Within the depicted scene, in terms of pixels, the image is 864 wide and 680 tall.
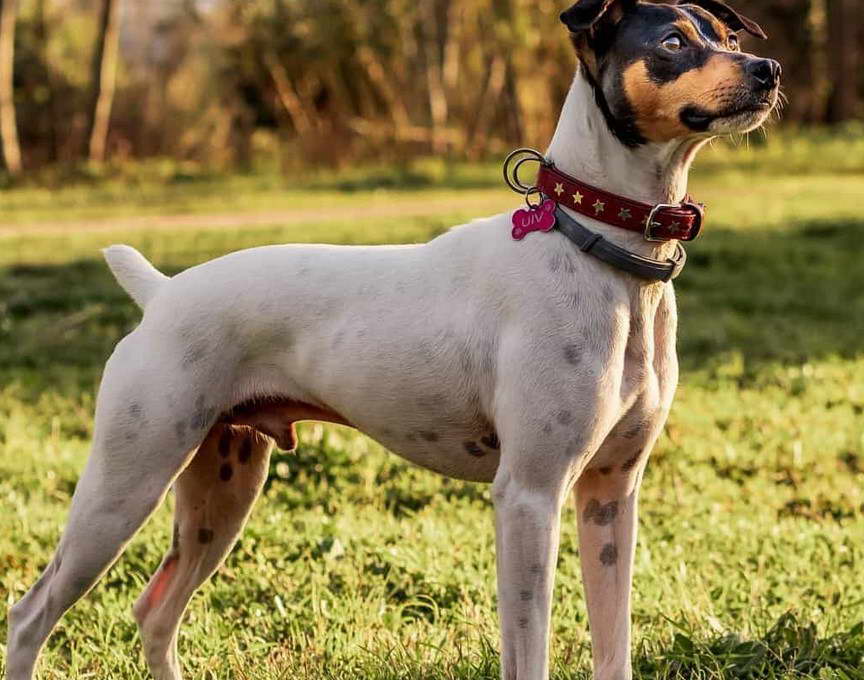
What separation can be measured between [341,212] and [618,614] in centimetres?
1245

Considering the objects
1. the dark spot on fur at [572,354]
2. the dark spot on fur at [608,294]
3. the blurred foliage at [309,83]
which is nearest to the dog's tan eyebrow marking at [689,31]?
the dark spot on fur at [608,294]

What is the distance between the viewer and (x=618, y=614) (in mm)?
3479

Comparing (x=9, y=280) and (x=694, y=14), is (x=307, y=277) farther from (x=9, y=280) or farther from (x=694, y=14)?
(x=9, y=280)

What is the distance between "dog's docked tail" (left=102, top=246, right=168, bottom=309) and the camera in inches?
150

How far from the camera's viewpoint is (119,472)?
3.52 m

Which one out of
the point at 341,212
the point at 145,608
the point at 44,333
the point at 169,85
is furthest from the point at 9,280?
the point at 169,85

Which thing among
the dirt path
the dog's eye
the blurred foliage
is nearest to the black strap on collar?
the dog's eye

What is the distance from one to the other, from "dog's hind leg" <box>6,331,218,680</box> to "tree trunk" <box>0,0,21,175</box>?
1746 centimetres

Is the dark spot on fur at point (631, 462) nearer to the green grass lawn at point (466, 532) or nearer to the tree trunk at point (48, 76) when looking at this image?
the green grass lawn at point (466, 532)

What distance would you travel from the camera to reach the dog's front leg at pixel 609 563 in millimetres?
Result: 3465

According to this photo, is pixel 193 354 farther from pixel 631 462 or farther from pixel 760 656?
pixel 760 656

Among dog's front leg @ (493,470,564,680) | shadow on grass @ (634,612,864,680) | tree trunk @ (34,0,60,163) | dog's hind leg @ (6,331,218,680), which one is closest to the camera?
dog's front leg @ (493,470,564,680)

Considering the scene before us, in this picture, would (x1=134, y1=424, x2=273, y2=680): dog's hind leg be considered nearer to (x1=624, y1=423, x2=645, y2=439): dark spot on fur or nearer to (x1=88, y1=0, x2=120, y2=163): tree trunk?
(x1=624, y1=423, x2=645, y2=439): dark spot on fur

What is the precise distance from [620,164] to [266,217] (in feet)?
40.4
